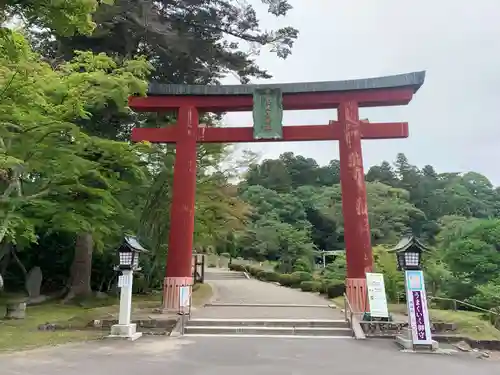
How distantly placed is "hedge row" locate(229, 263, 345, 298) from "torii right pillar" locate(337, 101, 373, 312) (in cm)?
575

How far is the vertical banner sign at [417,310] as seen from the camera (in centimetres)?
895

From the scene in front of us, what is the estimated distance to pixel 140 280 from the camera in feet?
70.3

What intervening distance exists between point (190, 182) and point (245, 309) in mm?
4594

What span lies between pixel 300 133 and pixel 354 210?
9.90 ft

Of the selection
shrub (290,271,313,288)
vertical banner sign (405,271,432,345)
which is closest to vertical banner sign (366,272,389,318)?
vertical banner sign (405,271,432,345)

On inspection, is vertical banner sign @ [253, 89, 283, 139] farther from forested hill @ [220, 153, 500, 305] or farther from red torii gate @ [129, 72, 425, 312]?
forested hill @ [220, 153, 500, 305]

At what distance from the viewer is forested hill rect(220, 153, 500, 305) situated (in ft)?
65.4

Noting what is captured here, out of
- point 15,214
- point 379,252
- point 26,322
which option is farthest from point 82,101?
point 379,252

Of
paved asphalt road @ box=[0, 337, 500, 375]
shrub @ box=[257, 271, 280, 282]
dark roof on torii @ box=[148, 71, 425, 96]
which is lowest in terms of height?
paved asphalt road @ box=[0, 337, 500, 375]

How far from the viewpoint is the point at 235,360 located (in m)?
7.86

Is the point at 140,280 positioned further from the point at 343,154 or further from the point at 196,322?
the point at 343,154

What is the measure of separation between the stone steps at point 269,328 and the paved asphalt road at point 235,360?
105cm

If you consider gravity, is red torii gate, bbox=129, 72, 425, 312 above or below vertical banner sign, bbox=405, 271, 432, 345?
above

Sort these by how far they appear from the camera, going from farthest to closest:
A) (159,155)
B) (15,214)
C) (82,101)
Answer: (159,155)
(15,214)
(82,101)
